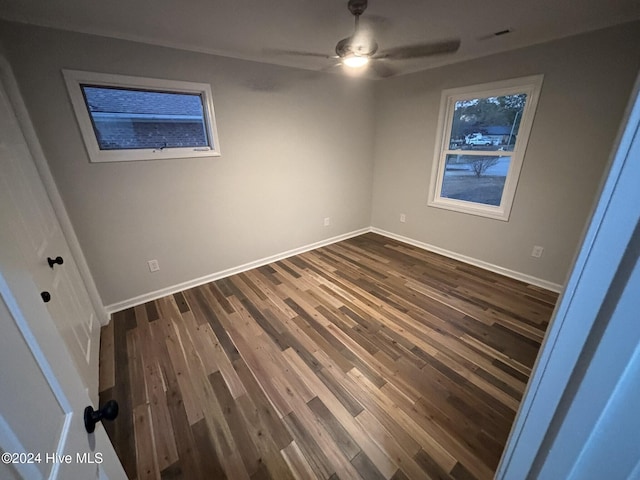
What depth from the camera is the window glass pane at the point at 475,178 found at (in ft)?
9.29

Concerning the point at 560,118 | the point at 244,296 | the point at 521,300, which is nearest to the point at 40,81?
the point at 244,296

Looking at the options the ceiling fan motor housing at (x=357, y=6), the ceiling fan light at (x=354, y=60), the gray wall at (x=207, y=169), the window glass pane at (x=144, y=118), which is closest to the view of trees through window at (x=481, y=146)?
the gray wall at (x=207, y=169)

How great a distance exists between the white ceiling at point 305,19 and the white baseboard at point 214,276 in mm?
2249

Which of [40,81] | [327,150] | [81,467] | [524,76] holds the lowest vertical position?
[81,467]

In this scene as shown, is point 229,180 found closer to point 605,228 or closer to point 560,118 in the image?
point 605,228

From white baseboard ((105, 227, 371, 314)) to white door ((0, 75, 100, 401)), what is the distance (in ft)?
1.60

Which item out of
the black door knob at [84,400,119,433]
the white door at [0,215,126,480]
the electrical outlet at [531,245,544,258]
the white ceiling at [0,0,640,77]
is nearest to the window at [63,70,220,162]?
the white ceiling at [0,0,640,77]

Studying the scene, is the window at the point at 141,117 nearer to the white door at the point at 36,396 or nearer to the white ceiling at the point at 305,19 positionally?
the white ceiling at the point at 305,19

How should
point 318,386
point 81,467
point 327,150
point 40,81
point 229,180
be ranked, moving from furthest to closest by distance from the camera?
1. point 327,150
2. point 229,180
3. point 40,81
4. point 318,386
5. point 81,467

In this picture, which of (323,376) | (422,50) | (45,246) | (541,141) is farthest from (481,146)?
(45,246)

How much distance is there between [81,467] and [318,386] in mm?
1301

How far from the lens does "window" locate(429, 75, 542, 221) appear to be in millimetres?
2540

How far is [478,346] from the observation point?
194cm

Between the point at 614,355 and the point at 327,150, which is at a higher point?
the point at 327,150
